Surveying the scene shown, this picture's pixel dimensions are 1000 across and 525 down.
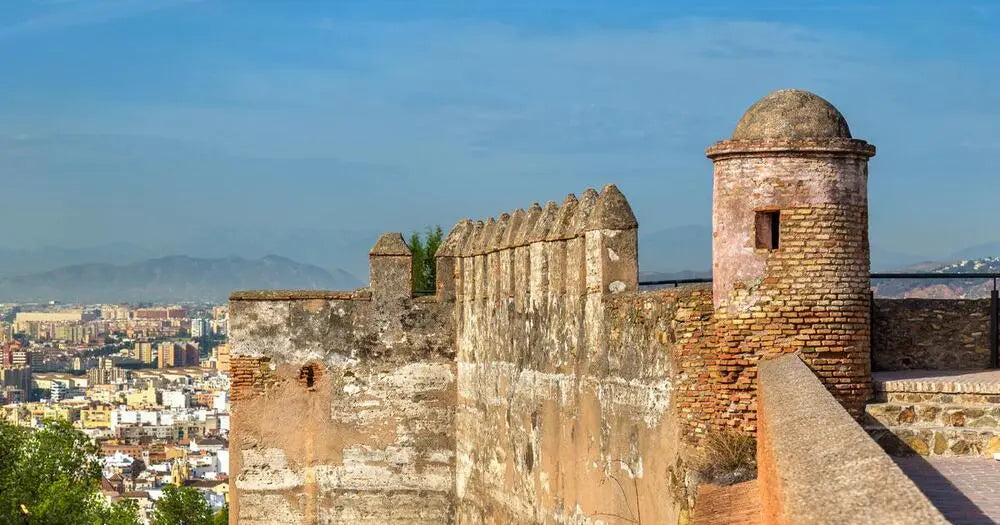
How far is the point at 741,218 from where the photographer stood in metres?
12.3

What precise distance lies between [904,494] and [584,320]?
980 cm

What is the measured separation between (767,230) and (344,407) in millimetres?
11285

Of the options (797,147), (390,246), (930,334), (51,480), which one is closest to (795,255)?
(797,147)

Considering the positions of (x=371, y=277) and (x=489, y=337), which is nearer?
(x=489, y=337)

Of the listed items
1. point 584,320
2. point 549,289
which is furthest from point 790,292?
point 549,289

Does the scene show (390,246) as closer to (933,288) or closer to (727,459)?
(933,288)

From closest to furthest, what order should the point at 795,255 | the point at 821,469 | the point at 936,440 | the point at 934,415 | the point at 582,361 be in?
the point at 821,469 → the point at 936,440 → the point at 934,415 → the point at 795,255 → the point at 582,361

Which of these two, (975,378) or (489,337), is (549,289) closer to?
(489,337)

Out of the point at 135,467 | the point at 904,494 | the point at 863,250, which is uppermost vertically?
the point at 863,250

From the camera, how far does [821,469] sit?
703 centimetres

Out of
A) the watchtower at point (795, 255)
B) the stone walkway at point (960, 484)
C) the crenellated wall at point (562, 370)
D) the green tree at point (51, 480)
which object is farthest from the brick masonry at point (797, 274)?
the green tree at point (51, 480)

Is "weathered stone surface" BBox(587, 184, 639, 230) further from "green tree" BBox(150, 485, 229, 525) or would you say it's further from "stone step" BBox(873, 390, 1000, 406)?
"green tree" BBox(150, 485, 229, 525)

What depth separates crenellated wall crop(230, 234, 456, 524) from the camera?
2266cm

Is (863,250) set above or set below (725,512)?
above
